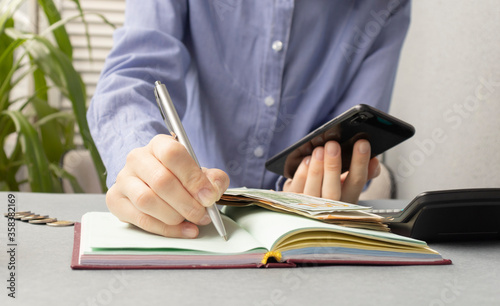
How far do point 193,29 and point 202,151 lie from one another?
0.25 m

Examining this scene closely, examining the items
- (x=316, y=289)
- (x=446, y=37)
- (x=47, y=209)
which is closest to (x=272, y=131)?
(x=47, y=209)

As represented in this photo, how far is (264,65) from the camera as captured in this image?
0.94 metres

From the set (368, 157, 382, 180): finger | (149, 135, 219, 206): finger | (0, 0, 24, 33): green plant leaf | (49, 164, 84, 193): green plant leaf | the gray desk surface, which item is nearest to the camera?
the gray desk surface

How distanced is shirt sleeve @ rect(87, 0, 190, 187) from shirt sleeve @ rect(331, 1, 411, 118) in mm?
359

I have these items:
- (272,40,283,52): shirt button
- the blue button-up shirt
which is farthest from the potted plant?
(272,40,283,52): shirt button

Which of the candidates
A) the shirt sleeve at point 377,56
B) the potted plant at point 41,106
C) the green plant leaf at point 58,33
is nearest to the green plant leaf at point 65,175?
the potted plant at point 41,106

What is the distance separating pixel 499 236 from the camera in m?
0.50

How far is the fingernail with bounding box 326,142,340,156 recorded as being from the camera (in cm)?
71

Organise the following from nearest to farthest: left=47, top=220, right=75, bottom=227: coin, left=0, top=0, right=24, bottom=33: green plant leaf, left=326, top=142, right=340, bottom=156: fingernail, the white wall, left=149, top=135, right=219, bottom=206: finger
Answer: left=149, top=135, right=219, bottom=206: finger, left=47, top=220, right=75, bottom=227: coin, left=326, top=142, right=340, bottom=156: fingernail, the white wall, left=0, top=0, right=24, bottom=33: green plant leaf

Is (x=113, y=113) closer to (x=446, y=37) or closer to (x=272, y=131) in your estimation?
(x=272, y=131)

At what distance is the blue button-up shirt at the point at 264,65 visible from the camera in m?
0.89

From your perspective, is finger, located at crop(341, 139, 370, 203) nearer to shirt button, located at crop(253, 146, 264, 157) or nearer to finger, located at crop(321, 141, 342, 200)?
finger, located at crop(321, 141, 342, 200)

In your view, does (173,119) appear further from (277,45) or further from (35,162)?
(35,162)

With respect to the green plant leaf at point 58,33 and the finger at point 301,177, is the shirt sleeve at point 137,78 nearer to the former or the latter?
the finger at point 301,177
